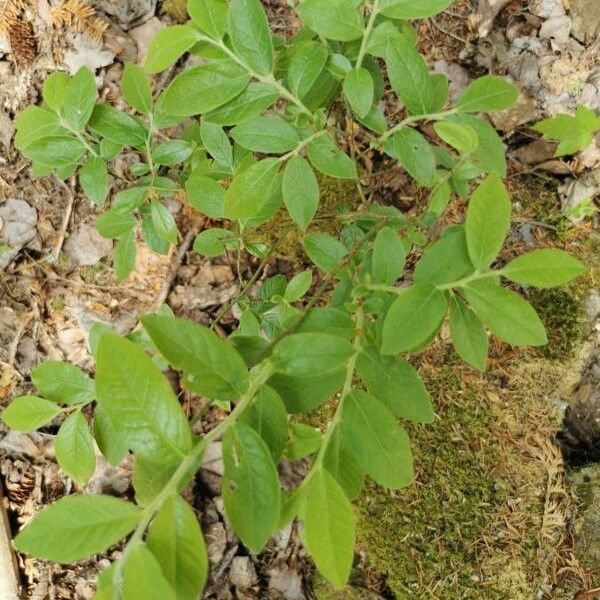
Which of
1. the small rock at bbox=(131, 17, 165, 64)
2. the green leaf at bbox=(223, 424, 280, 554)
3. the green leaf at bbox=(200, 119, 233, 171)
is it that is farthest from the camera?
the small rock at bbox=(131, 17, 165, 64)

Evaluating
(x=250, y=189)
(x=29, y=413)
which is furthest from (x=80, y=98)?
(x=29, y=413)

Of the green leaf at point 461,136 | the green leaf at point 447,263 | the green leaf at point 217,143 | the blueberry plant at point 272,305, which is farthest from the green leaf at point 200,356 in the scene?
the green leaf at point 217,143

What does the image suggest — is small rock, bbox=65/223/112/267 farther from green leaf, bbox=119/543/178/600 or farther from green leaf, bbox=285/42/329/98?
green leaf, bbox=119/543/178/600

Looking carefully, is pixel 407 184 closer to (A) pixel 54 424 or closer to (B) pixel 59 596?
(A) pixel 54 424

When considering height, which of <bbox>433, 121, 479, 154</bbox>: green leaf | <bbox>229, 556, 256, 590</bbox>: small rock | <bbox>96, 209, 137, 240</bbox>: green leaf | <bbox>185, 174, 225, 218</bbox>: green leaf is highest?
<bbox>433, 121, 479, 154</bbox>: green leaf

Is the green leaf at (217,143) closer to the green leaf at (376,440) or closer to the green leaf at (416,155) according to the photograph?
the green leaf at (416,155)

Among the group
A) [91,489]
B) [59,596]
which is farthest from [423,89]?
[59,596]

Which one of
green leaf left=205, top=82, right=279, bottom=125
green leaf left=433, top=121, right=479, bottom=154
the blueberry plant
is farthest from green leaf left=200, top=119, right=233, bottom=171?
green leaf left=433, top=121, right=479, bottom=154
